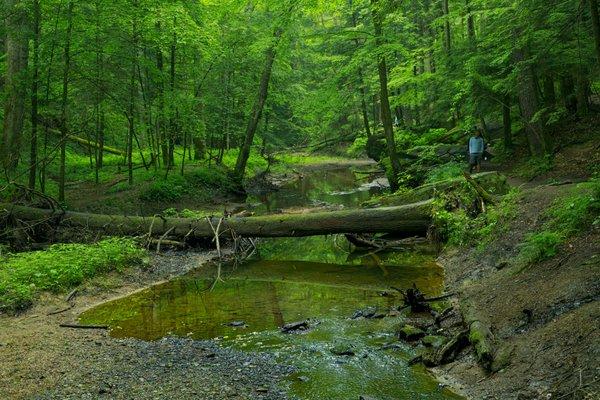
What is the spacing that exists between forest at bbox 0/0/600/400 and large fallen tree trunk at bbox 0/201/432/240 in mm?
63

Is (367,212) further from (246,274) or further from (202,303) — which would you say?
(202,303)

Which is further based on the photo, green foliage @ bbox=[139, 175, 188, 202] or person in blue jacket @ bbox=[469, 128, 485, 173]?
green foliage @ bbox=[139, 175, 188, 202]

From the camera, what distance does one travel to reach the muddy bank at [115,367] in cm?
565

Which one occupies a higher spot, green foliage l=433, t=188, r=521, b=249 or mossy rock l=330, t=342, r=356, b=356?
green foliage l=433, t=188, r=521, b=249

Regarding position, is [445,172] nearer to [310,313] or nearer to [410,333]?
[310,313]

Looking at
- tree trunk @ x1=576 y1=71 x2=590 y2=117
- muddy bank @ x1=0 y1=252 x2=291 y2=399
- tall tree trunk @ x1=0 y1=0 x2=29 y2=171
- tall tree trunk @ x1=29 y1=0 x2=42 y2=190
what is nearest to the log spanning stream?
muddy bank @ x1=0 y1=252 x2=291 y2=399

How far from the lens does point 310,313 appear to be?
8922 mm

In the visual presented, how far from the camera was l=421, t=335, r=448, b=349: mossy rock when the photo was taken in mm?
6760

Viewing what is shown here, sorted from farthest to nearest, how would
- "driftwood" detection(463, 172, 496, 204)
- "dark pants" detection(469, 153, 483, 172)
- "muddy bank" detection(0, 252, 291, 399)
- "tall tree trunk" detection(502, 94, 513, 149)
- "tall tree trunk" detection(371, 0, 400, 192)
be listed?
1. "tall tree trunk" detection(502, 94, 513, 149)
2. "dark pants" detection(469, 153, 483, 172)
3. "tall tree trunk" detection(371, 0, 400, 192)
4. "driftwood" detection(463, 172, 496, 204)
5. "muddy bank" detection(0, 252, 291, 399)

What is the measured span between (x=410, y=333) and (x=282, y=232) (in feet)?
23.5

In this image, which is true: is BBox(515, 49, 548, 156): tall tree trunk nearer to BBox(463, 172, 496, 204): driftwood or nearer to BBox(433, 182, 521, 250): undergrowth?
BBox(463, 172, 496, 204): driftwood

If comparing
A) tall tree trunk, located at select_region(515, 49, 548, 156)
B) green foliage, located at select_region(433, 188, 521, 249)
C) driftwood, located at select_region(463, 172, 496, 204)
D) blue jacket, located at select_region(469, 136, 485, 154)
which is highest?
tall tree trunk, located at select_region(515, 49, 548, 156)

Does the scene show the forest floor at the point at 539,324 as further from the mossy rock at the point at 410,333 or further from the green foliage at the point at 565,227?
the mossy rock at the point at 410,333

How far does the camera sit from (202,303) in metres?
9.80
